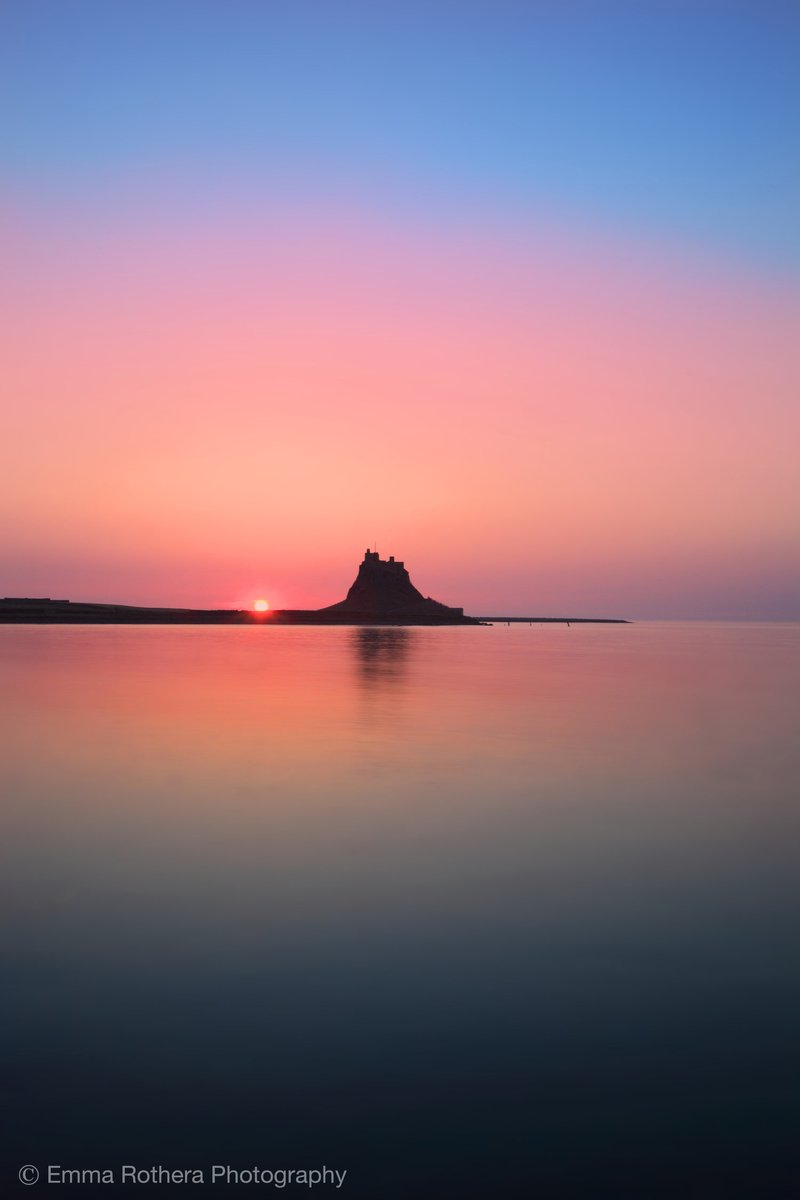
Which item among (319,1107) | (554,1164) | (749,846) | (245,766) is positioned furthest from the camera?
(245,766)

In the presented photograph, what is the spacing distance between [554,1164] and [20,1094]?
3.40 m

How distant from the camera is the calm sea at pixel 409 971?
5.32 metres

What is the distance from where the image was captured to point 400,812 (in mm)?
15312

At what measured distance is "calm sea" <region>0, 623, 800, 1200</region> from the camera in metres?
5.32

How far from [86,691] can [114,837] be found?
82.2 ft

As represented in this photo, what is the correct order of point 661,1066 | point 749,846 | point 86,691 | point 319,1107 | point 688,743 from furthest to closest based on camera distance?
point 86,691, point 688,743, point 749,846, point 661,1066, point 319,1107

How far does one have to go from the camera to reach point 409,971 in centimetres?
812

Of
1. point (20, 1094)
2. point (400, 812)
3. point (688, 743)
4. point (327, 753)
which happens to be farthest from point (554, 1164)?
point (688, 743)

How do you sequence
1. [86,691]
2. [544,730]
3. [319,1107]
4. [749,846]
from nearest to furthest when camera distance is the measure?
[319,1107] → [749,846] → [544,730] → [86,691]

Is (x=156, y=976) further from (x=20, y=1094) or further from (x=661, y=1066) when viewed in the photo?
(x=661, y=1066)

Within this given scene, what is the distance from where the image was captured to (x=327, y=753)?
72.3 ft

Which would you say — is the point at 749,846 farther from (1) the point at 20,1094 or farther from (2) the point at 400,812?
(1) the point at 20,1094

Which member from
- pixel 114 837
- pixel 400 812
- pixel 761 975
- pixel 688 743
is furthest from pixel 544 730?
pixel 761 975

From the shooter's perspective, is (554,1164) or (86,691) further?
(86,691)
